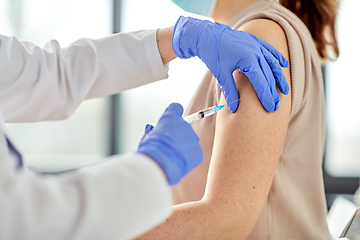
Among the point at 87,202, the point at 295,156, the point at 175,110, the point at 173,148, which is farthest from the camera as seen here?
the point at 295,156

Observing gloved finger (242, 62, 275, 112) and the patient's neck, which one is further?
the patient's neck

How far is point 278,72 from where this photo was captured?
0.84 m

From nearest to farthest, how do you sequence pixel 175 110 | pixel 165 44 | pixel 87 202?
pixel 87 202
pixel 175 110
pixel 165 44

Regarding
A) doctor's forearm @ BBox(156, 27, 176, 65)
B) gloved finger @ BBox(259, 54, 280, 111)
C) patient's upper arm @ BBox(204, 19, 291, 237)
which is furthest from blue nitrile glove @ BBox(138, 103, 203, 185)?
doctor's forearm @ BBox(156, 27, 176, 65)

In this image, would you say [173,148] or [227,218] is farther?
[227,218]

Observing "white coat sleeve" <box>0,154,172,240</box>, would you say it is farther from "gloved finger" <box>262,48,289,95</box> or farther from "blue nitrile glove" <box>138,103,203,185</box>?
"gloved finger" <box>262,48,289,95</box>

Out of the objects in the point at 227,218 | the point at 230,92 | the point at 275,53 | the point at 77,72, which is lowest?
the point at 227,218

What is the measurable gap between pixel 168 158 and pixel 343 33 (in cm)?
327

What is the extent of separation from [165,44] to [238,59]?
416mm

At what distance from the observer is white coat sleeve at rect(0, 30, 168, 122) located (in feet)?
3.58

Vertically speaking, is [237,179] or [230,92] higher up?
[230,92]

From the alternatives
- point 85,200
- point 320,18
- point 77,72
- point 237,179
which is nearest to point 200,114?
point 237,179

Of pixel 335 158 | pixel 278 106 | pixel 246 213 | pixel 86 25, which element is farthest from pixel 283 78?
pixel 86 25

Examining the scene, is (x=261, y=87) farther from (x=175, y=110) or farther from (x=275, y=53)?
(x=175, y=110)
